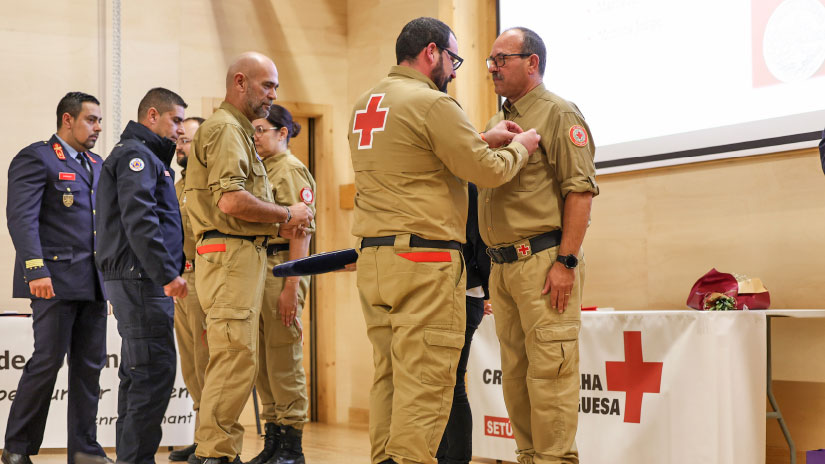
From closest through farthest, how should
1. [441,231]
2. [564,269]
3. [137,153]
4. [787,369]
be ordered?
[441,231] → [564,269] → [137,153] → [787,369]

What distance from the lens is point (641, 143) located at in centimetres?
462

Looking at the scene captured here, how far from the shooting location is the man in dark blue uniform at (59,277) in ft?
13.1

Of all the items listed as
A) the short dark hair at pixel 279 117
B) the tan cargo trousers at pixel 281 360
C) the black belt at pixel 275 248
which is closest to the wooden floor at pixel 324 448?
the tan cargo trousers at pixel 281 360

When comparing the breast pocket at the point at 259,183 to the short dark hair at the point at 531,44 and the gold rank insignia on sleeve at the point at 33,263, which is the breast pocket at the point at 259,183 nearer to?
the gold rank insignia on sleeve at the point at 33,263

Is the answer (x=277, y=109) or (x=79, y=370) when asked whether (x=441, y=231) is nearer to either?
(x=277, y=109)

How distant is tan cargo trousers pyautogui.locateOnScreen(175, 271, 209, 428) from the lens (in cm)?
466

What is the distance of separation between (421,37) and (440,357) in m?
1.04

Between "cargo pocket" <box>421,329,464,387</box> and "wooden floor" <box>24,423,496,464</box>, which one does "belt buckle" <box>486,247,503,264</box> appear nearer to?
"cargo pocket" <box>421,329,464,387</box>

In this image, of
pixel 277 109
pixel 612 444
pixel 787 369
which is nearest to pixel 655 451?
pixel 612 444

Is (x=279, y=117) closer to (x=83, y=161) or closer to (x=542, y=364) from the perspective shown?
(x=83, y=161)

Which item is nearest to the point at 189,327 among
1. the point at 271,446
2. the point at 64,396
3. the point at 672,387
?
the point at 64,396

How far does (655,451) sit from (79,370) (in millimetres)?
2606

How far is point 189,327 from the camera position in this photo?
4949mm

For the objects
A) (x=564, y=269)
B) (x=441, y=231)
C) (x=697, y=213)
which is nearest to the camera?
(x=441, y=231)
